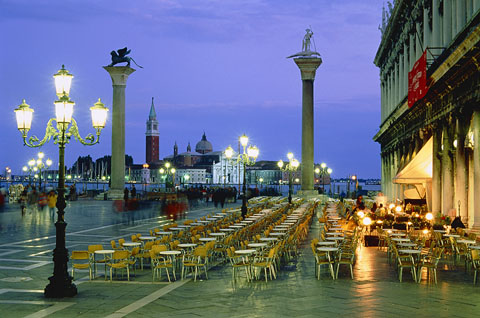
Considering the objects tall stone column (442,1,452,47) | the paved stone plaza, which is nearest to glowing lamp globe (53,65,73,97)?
the paved stone plaza

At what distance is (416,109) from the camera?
1224 inches

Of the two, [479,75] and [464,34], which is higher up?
[464,34]

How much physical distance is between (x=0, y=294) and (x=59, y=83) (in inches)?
164

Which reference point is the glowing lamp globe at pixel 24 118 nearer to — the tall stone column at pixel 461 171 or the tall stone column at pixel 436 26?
the tall stone column at pixel 461 171

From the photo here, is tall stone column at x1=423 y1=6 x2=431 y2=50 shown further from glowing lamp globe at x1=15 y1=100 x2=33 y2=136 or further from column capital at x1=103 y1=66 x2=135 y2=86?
column capital at x1=103 y1=66 x2=135 y2=86

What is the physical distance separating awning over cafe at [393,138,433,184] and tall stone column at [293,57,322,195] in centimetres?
1693

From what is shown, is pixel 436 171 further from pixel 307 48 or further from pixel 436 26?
pixel 307 48

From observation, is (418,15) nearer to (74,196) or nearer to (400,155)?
(400,155)

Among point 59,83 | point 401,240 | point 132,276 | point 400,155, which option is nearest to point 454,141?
point 401,240

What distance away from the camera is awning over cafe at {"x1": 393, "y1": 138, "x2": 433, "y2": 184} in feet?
94.2

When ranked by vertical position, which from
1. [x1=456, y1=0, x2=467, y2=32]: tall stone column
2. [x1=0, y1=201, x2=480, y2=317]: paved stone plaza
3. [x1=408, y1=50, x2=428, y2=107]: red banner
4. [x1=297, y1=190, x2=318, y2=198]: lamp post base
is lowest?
[x1=0, y1=201, x2=480, y2=317]: paved stone plaza

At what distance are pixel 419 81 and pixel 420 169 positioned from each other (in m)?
5.51

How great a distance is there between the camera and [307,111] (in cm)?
4731

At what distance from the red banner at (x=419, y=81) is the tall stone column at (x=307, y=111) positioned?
18611 millimetres
